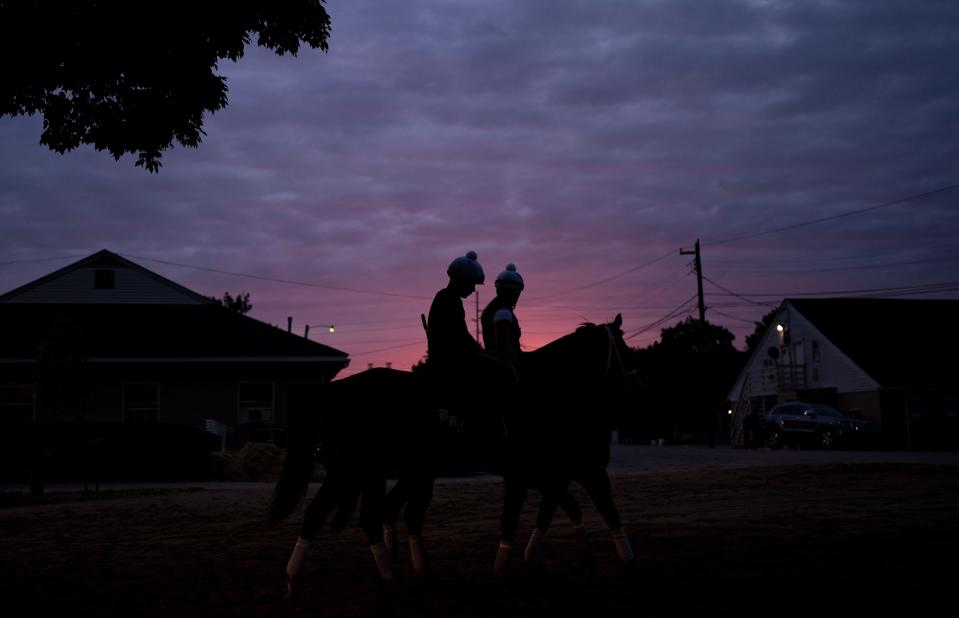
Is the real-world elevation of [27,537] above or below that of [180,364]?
below

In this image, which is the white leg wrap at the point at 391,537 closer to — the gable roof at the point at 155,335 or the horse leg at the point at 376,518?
the horse leg at the point at 376,518

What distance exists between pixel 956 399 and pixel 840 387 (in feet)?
19.3

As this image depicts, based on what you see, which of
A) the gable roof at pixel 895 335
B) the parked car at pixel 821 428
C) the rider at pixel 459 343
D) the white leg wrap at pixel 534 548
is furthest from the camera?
the gable roof at pixel 895 335

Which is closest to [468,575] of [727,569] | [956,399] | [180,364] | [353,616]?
[353,616]

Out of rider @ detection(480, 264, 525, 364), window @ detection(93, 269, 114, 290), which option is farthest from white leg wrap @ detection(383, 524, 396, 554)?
window @ detection(93, 269, 114, 290)

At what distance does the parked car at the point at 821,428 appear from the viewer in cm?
4031

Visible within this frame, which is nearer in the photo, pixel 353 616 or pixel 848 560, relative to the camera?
pixel 353 616

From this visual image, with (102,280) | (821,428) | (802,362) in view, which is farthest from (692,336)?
(102,280)

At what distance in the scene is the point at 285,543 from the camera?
10406mm

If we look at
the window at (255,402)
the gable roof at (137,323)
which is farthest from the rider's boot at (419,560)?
the window at (255,402)

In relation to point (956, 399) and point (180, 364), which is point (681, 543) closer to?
point (180, 364)

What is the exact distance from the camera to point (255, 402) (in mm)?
29828

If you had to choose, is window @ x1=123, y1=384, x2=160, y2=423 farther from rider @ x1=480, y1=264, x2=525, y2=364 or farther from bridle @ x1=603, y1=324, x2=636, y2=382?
bridle @ x1=603, y1=324, x2=636, y2=382

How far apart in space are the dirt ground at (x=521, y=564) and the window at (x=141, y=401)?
617 inches
